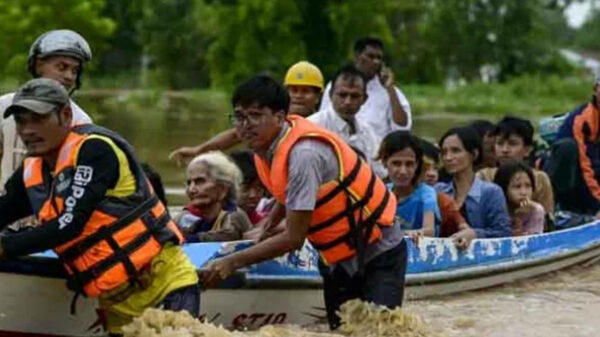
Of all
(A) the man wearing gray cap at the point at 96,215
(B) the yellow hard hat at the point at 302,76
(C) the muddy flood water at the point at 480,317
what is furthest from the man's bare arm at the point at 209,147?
(A) the man wearing gray cap at the point at 96,215

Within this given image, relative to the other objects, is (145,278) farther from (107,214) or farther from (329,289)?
(329,289)

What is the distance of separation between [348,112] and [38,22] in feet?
126

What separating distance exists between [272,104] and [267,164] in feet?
1.00

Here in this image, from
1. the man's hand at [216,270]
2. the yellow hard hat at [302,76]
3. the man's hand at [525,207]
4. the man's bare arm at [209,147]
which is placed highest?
the yellow hard hat at [302,76]

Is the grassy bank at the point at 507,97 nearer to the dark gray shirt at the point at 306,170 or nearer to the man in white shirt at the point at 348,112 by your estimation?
the man in white shirt at the point at 348,112

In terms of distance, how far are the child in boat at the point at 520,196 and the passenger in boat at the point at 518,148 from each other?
A: 0.30 m

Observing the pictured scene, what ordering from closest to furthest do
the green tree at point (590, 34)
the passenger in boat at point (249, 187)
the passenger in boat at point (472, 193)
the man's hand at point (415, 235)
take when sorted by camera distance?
the man's hand at point (415, 235)
the passenger in boat at point (249, 187)
the passenger in boat at point (472, 193)
the green tree at point (590, 34)

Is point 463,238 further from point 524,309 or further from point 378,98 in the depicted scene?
point 378,98

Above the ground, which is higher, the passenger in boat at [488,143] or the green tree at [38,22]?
the green tree at [38,22]

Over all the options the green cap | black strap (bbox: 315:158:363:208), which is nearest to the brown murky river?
black strap (bbox: 315:158:363:208)

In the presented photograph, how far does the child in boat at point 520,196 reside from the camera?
870 cm

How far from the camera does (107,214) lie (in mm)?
5137

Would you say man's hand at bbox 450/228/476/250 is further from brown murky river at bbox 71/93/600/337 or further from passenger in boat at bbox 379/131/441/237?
brown murky river at bbox 71/93/600/337

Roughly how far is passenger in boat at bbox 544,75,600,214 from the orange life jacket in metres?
4.16
